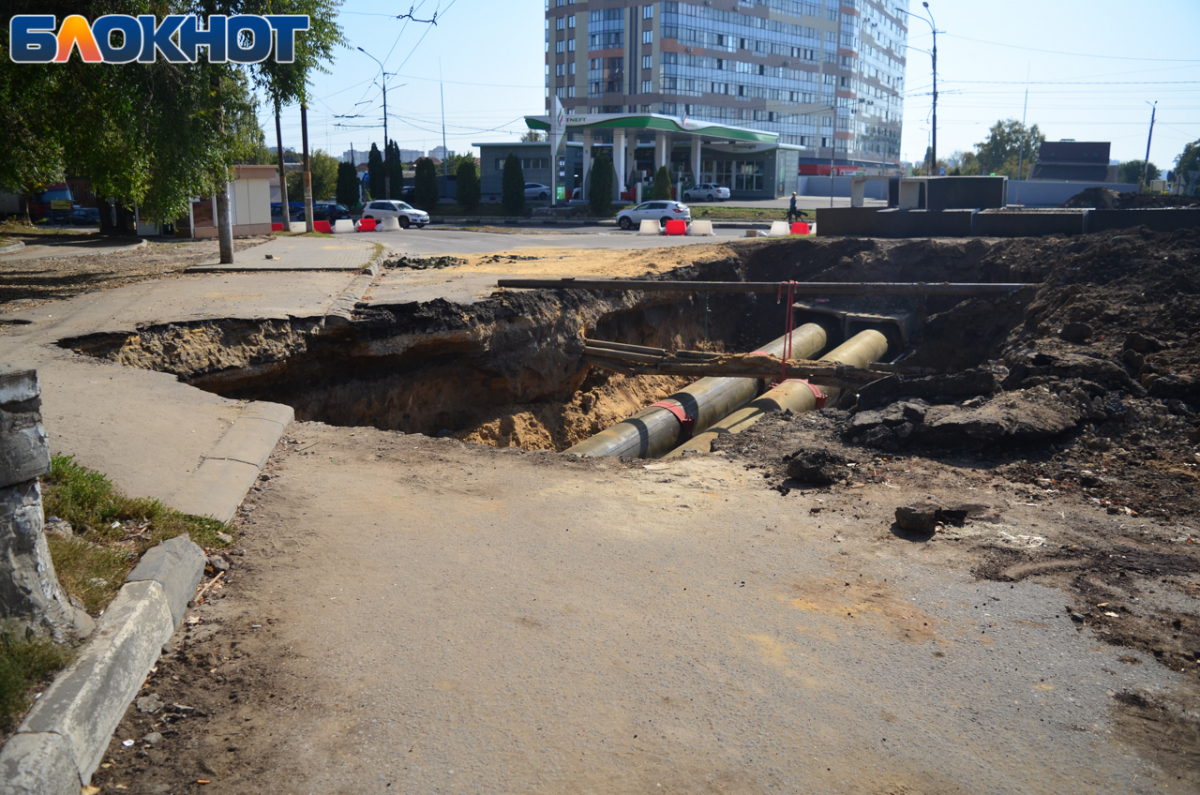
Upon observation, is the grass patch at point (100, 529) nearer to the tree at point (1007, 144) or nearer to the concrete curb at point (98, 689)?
the concrete curb at point (98, 689)

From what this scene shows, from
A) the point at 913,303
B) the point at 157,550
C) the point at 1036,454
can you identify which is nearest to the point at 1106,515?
the point at 1036,454

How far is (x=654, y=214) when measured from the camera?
36.5m

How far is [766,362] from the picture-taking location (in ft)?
33.7

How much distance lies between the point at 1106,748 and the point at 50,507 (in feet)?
15.3

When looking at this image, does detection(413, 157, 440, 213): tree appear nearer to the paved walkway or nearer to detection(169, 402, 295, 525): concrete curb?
the paved walkway

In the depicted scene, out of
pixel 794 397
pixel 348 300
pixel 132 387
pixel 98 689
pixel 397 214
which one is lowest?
pixel 794 397

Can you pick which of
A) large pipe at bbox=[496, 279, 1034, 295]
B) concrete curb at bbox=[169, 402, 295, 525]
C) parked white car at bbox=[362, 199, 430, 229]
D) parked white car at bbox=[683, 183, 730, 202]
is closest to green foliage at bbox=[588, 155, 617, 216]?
parked white car at bbox=[683, 183, 730, 202]

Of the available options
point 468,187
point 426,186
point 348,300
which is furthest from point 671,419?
point 426,186

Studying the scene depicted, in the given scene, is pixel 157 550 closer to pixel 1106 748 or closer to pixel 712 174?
Result: pixel 1106 748

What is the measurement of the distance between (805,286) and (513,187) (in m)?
39.6

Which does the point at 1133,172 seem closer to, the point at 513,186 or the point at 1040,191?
the point at 1040,191

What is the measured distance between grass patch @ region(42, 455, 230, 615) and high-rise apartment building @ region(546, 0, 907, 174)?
6854 cm

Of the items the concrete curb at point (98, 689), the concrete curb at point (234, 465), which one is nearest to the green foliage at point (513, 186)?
the concrete curb at point (234, 465)

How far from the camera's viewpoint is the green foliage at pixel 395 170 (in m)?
53.9
